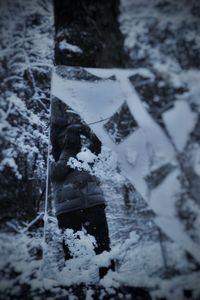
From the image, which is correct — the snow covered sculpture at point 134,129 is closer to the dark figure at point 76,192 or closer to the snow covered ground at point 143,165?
the snow covered ground at point 143,165

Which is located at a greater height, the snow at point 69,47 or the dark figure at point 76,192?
the snow at point 69,47

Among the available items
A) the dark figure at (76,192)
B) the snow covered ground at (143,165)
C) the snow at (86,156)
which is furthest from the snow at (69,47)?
the snow at (86,156)

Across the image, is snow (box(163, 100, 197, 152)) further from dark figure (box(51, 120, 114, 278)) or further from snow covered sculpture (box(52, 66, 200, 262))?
dark figure (box(51, 120, 114, 278))

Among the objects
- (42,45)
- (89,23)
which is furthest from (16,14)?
(89,23)

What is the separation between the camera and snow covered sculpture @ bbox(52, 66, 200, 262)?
1538 mm

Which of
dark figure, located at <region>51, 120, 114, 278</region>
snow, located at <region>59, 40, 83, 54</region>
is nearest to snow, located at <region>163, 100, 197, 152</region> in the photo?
dark figure, located at <region>51, 120, 114, 278</region>

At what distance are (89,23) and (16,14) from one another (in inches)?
15.4

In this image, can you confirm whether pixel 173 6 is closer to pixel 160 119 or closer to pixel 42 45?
pixel 160 119

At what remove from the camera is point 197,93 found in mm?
1610

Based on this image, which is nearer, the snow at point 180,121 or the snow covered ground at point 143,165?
the snow covered ground at point 143,165

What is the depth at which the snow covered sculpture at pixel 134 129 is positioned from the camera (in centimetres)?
154

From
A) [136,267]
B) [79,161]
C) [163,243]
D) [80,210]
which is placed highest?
[79,161]

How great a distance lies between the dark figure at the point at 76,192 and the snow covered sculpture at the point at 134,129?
112mm

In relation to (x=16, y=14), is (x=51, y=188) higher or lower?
lower
